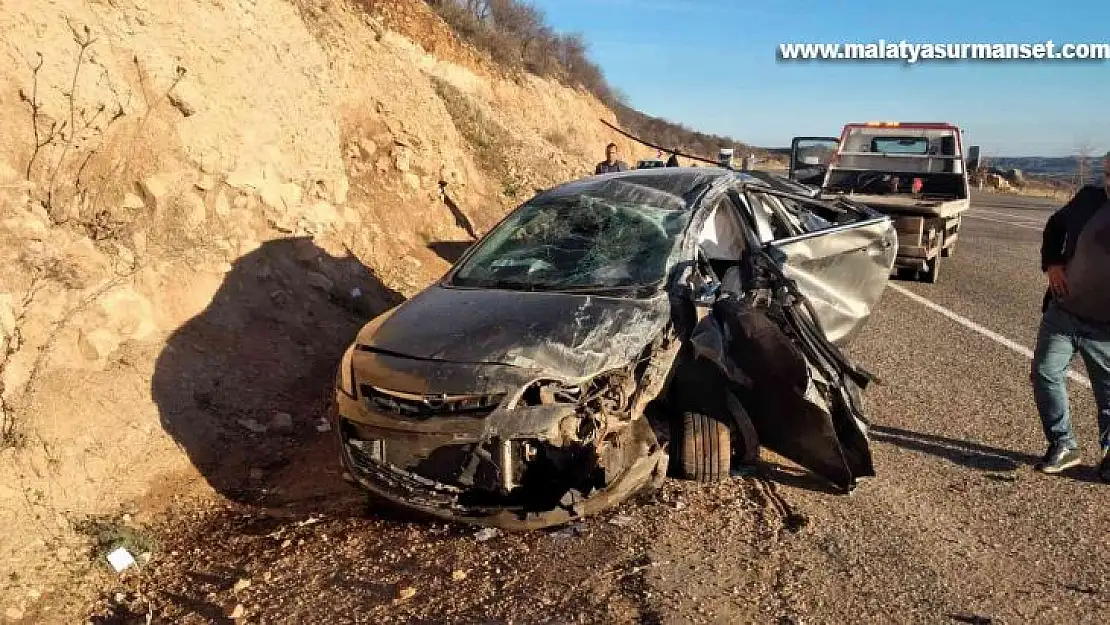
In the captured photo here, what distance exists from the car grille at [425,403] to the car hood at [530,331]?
18cm

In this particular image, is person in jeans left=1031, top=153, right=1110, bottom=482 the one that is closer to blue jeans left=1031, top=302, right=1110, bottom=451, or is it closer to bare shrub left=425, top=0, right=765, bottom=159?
blue jeans left=1031, top=302, right=1110, bottom=451

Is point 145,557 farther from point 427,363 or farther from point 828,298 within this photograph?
point 828,298

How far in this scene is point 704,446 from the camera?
4332 millimetres

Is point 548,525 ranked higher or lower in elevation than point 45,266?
lower

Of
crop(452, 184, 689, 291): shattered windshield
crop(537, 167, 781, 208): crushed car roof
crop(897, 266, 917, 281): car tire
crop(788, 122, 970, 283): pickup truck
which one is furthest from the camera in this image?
crop(788, 122, 970, 283): pickup truck

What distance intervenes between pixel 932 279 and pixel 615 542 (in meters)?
8.26

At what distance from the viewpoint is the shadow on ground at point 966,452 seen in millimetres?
4613

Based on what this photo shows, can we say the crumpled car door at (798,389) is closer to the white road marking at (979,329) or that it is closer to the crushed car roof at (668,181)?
the crushed car roof at (668,181)

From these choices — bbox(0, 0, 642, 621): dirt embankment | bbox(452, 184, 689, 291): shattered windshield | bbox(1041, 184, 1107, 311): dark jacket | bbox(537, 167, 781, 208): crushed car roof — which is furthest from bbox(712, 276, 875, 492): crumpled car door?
bbox(0, 0, 642, 621): dirt embankment

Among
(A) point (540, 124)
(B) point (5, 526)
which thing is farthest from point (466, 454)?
(A) point (540, 124)

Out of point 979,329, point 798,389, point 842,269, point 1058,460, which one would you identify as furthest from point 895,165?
point 798,389

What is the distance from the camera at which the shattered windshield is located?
15.5 ft

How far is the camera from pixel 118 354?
5.01m

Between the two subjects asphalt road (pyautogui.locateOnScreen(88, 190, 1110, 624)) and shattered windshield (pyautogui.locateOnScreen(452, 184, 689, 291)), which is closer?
asphalt road (pyautogui.locateOnScreen(88, 190, 1110, 624))
